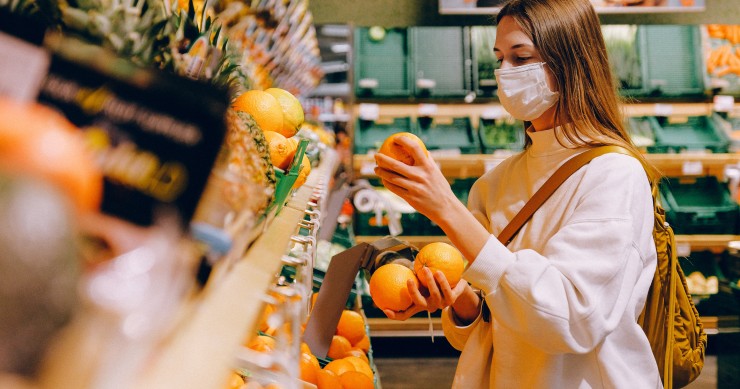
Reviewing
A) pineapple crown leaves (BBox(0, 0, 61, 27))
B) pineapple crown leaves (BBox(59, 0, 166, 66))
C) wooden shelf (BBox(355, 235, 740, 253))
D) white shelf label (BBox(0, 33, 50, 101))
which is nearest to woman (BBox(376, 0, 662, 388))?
pineapple crown leaves (BBox(59, 0, 166, 66))

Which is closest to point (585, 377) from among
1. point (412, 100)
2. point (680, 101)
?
point (412, 100)

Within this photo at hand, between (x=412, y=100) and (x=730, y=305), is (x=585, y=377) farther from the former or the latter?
(x=412, y=100)

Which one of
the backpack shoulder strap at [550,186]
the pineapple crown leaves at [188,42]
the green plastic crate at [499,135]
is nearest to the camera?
the pineapple crown leaves at [188,42]

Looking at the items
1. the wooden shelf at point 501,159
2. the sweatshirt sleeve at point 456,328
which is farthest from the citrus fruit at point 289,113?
the wooden shelf at point 501,159

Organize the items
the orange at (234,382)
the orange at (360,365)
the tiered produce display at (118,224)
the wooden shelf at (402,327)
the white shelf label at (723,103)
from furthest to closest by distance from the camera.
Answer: the white shelf label at (723,103) → the wooden shelf at (402,327) → the orange at (360,365) → the orange at (234,382) → the tiered produce display at (118,224)

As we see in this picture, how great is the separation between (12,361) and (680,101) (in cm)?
537

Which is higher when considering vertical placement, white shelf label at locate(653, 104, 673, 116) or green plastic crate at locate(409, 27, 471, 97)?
green plastic crate at locate(409, 27, 471, 97)

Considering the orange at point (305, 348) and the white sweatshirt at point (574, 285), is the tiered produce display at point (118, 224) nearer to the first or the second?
the white sweatshirt at point (574, 285)

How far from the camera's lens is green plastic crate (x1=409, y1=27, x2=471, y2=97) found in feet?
15.5

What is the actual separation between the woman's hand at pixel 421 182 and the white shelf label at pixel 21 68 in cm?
74

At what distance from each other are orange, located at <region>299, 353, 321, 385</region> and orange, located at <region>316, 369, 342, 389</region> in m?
0.01

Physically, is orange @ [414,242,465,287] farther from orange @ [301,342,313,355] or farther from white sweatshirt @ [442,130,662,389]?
orange @ [301,342,313,355]

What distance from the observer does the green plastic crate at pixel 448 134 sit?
4.51 metres

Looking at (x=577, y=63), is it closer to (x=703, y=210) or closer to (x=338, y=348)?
(x=338, y=348)
